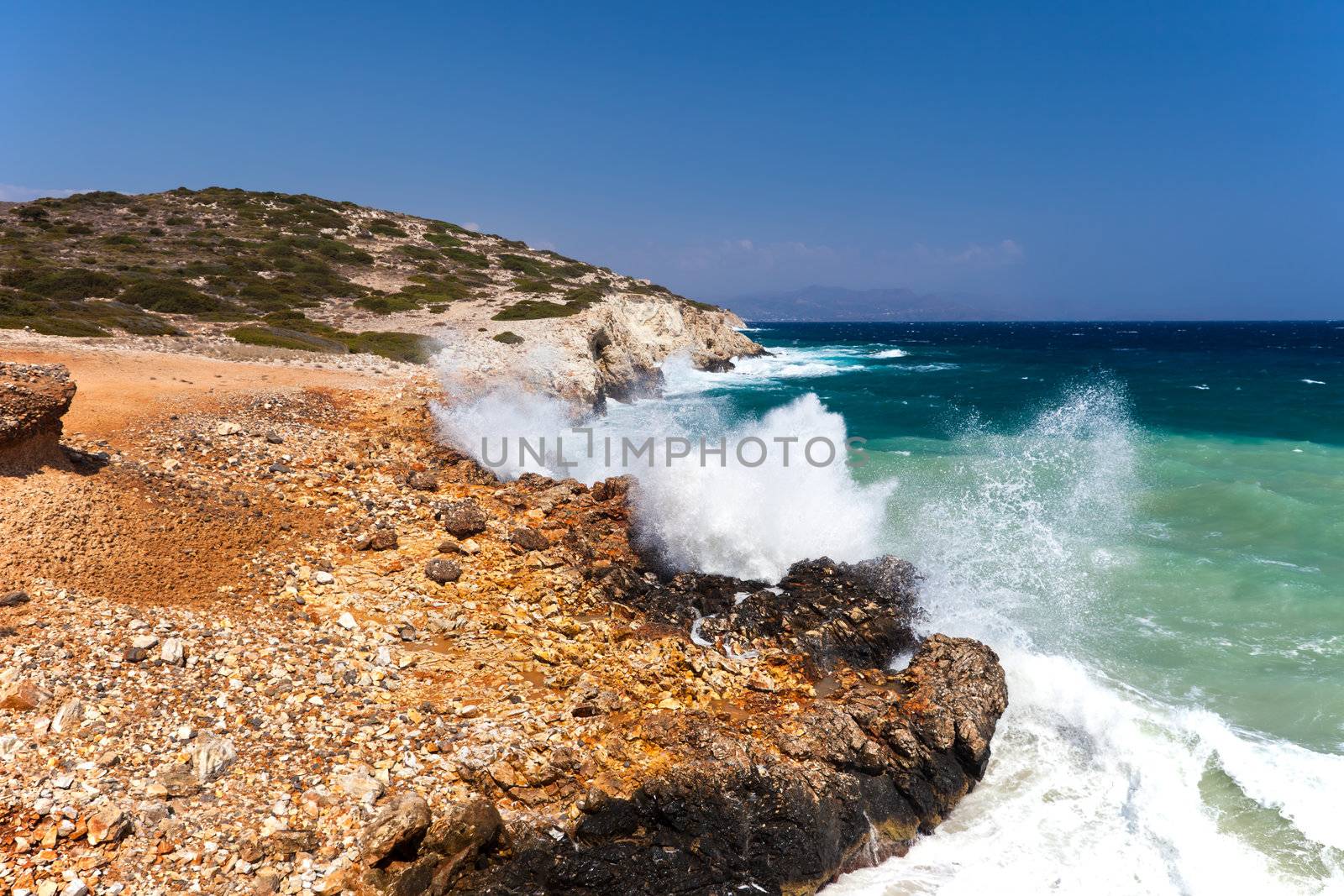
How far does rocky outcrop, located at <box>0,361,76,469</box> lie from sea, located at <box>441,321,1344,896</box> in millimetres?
7517

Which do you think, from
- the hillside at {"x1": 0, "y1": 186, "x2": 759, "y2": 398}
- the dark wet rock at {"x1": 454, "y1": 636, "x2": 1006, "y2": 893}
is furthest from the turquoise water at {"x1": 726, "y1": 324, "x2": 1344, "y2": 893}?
the hillside at {"x1": 0, "y1": 186, "x2": 759, "y2": 398}

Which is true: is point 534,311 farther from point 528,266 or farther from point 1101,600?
point 1101,600

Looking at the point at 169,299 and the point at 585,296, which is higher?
the point at 585,296

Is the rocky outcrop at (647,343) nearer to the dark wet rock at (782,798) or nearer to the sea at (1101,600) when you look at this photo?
the sea at (1101,600)

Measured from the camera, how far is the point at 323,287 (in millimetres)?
39875

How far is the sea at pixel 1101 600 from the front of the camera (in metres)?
7.43

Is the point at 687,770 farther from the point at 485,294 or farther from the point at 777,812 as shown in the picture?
the point at 485,294

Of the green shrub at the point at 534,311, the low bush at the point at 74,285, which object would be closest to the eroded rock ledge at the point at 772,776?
the green shrub at the point at 534,311

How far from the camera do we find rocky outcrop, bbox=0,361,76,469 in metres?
Answer: 8.55

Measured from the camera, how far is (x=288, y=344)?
23.6 metres

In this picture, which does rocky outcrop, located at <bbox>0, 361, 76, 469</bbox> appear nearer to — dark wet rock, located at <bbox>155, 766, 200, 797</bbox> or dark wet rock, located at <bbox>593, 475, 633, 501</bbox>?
dark wet rock, located at <bbox>155, 766, 200, 797</bbox>

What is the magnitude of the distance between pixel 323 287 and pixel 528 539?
116 feet

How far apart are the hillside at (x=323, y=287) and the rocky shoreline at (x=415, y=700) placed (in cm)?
1411

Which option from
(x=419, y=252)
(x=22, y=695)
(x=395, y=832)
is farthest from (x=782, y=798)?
(x=419, y=252)
